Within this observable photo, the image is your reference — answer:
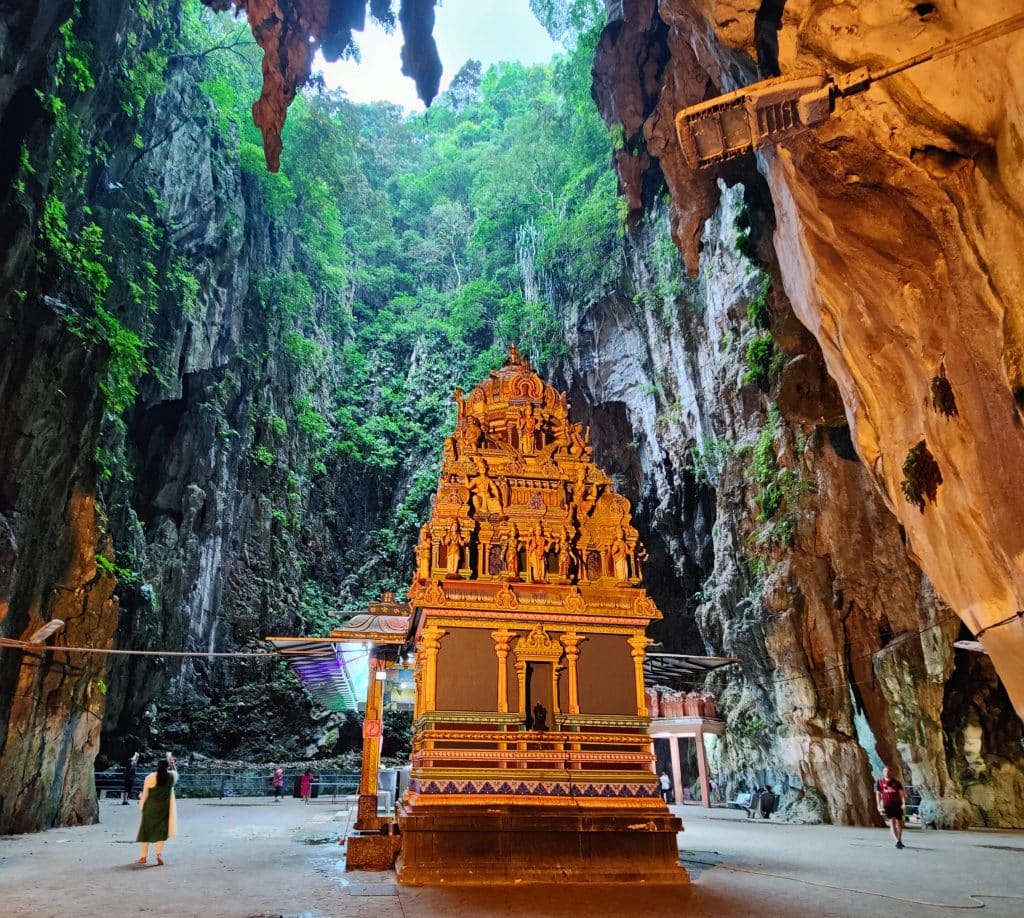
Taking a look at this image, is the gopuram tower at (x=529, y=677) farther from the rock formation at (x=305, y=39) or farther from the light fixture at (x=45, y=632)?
the rock formation at (x=305, y=39)

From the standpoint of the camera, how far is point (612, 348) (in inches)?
1195

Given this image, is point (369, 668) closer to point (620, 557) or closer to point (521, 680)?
point (521, 680)

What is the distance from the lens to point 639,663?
11.0 meters

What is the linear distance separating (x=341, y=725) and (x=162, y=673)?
8.76m

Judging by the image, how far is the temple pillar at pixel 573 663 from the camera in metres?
10.5

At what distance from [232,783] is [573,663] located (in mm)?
19351

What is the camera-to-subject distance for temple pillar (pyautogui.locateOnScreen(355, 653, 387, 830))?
1063 cm

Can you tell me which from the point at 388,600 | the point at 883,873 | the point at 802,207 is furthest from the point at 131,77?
the point at 883,873

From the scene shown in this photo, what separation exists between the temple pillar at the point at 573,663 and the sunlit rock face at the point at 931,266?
4861 millimetres

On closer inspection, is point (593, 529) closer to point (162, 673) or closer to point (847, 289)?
point (847, 289)

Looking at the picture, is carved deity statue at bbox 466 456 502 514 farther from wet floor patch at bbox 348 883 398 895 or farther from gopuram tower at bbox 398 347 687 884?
wet floor patch at bbox 348 883 398 895

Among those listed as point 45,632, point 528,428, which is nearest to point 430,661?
point 528,428

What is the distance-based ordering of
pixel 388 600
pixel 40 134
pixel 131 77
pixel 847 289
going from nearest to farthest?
pixel 847 289 → pixel 40 134 → pixel 388 600 → pixel 131 77

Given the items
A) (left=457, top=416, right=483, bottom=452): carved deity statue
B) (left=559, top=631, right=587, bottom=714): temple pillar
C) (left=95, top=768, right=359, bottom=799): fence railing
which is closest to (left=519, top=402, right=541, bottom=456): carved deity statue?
(left=457, top=416, right=483, bottom=452): carved deity statue
